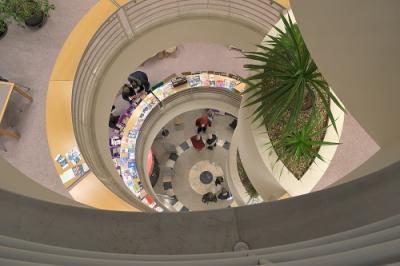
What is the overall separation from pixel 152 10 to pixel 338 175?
Result: 4.11 metres

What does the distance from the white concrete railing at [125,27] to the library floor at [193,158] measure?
5.32m

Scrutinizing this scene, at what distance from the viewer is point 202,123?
10984mm

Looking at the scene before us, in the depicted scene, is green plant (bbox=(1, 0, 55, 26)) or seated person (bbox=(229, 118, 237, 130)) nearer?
green plant (bbox=(1, 0, 55, 26))

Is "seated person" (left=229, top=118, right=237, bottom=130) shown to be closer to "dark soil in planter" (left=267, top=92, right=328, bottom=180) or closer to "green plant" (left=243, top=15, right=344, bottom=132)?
"dark soil in planter" (left=267, top=92, right=328, bottom=180)

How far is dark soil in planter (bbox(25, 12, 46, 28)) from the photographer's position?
5465mm

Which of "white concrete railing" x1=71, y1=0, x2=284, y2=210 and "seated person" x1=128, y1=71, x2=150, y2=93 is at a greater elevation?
"seated person" x1=128, y1=71, x2=150, y2=93

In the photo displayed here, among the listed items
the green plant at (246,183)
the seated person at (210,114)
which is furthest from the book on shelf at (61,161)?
the seated person at (210,114)

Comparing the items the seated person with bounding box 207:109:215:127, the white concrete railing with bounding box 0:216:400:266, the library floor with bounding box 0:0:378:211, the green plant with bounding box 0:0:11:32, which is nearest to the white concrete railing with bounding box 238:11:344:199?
the library floor with bounding box 0:0:378:211

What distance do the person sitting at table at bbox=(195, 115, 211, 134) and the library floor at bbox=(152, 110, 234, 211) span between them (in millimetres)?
201

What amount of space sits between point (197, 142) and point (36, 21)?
21.4 feet

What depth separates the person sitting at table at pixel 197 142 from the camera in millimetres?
11156

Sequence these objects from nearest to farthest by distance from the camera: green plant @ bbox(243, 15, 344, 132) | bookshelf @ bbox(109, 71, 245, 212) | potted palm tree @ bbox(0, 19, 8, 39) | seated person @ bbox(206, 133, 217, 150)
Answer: green plant @ bbox(243, 15, 344, 132)
potted palm tree @ bbox(0, 19, 8, 39)
bookshelf @ bbox(109, 71, 245, 212)
seated person @ bbox(206, 133, 217, 150)

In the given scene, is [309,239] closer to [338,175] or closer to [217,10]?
[338,175]

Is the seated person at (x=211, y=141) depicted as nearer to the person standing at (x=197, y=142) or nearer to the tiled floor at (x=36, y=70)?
the person standing at (x=197, y=142)
